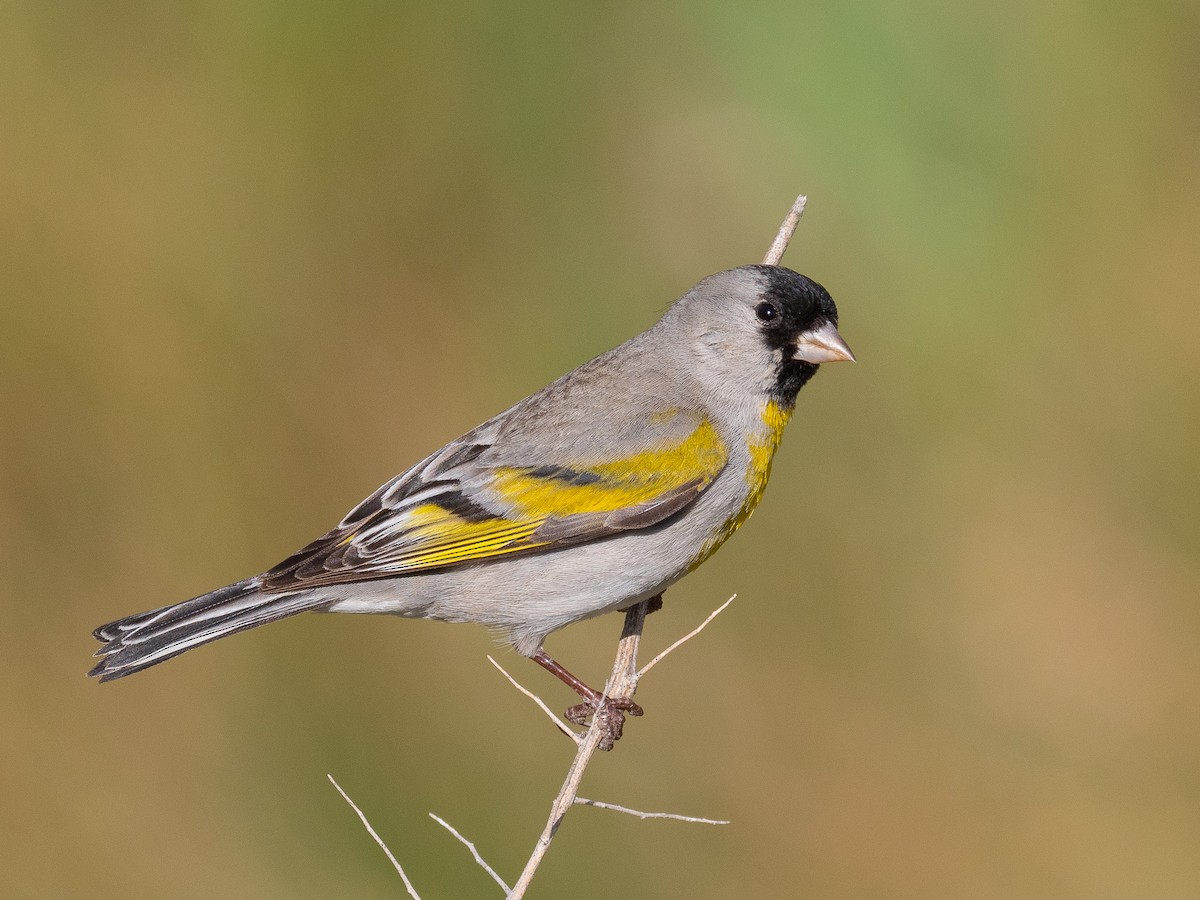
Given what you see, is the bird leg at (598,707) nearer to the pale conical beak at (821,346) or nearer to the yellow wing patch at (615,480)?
the yellow wing patch at (615,480)

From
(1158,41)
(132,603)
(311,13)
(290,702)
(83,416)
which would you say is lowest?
(290,702)

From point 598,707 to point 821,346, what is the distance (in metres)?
1.61

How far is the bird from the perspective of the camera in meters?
5.00

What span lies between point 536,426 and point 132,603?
282cm

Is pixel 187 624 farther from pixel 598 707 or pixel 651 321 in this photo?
pixel 651 321

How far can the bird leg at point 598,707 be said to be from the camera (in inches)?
203

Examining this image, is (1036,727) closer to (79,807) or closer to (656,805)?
(656,805)

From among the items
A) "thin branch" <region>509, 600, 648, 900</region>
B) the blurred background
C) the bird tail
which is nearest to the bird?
the bird tail

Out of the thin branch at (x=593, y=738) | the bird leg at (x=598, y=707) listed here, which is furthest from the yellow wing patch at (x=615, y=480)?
the bird leg at (x=598, y=707)

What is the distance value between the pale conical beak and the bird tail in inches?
82.6

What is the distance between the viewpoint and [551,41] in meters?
7.18

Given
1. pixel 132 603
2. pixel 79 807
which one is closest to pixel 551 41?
pixel 132 603

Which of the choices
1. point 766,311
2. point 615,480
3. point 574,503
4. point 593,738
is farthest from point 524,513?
point 766,311

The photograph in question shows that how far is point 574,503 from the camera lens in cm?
513
